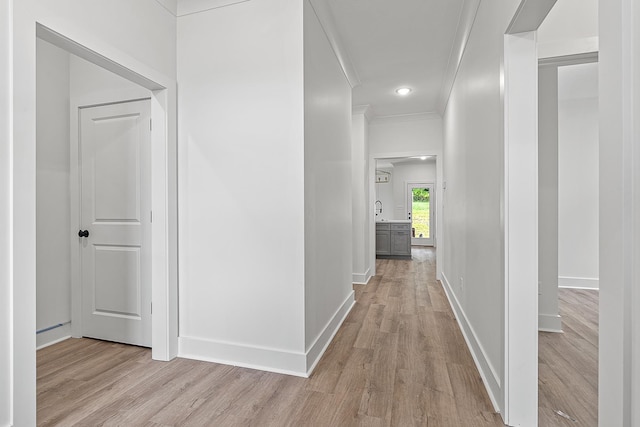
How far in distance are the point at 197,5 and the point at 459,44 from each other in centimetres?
239

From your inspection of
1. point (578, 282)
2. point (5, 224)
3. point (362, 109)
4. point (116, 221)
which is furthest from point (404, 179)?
point (5, 224)

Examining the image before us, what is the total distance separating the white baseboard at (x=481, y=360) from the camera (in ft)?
6.25

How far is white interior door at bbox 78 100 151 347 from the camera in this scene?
2738 mm

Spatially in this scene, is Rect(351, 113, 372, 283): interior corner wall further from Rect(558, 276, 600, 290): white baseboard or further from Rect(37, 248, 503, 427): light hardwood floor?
Rect(558, 276, 600, 290): white baseboard

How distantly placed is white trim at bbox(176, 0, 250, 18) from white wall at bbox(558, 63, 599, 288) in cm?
455

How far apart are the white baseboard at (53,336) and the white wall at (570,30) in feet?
15.1

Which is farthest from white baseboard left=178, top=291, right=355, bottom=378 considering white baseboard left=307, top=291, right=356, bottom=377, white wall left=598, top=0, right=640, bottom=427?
white wall left=598, top=0, right=640, bottom=427

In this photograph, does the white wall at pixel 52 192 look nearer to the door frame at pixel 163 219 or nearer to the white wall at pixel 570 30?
the door frame at pixel 163 219

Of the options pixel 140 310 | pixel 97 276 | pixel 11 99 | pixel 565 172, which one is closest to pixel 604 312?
pixel 11 99

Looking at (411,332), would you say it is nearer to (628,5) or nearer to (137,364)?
(137,364)

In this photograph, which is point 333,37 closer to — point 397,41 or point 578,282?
point 397,41

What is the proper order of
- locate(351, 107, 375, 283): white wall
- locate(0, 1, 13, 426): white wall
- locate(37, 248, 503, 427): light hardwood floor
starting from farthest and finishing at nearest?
locate(351, 107, 375, 283): white wall → locate(37, 248, 503, 427): light hardwood floor → locate(0, 1, 13, 426): white wall

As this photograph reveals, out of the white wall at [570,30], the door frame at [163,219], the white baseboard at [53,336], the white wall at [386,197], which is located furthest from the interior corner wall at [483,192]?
the white wall at [386,197]

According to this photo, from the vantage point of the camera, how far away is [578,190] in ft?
15.0
